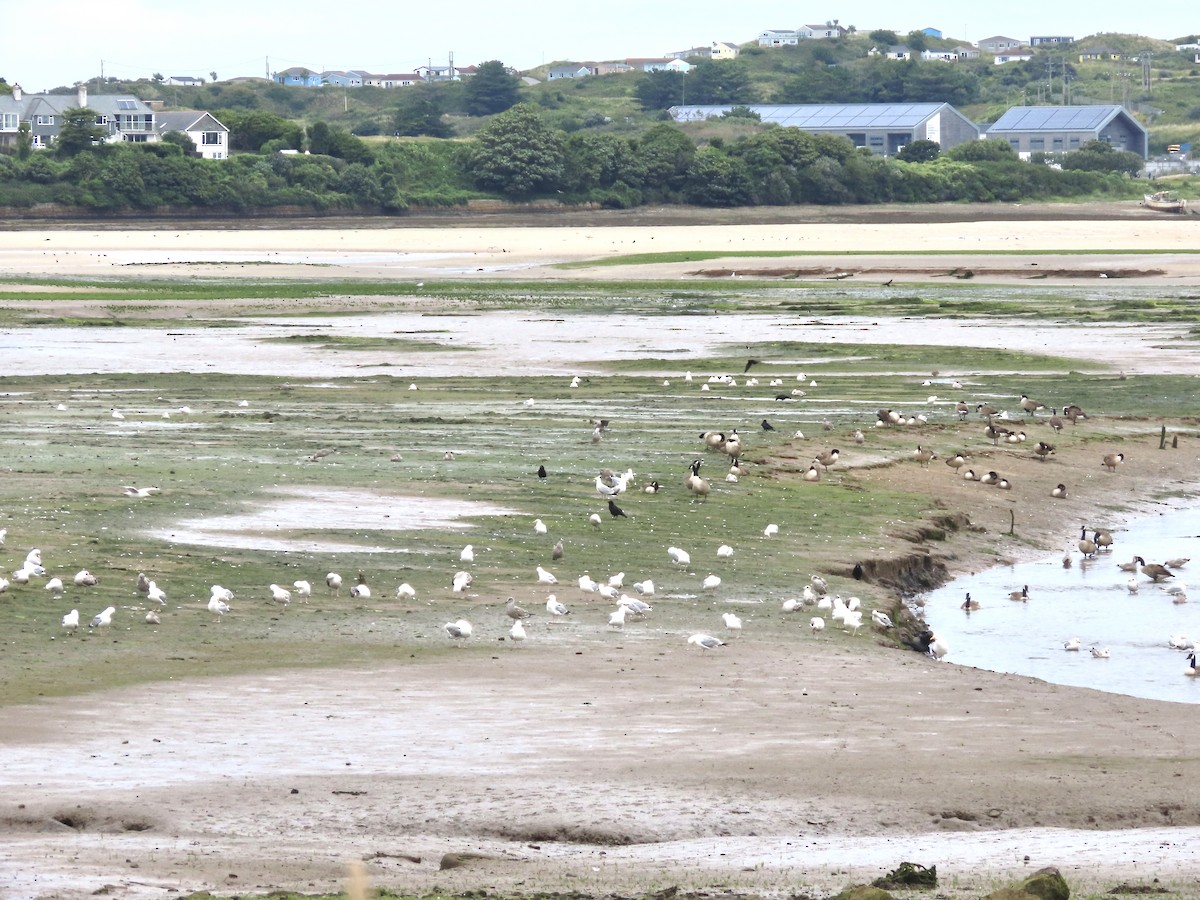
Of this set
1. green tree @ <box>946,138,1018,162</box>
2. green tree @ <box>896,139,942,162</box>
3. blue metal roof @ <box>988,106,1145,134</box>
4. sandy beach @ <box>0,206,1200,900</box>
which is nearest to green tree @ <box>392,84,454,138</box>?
green tree @ <box>896,139,942,162</box>

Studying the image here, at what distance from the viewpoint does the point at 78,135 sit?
13262 cm

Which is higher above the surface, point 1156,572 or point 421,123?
point 421,123

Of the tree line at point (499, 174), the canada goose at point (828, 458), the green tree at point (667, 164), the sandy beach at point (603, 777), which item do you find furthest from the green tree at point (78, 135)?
the sandy beach at point (603, 777)

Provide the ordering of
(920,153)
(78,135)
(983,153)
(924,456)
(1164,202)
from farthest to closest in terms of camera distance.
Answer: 1. (920,153)
2. (983,153)
3. (1164,202)
4. (78,135)
5. (924,456)

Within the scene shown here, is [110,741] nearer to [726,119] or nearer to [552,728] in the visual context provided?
[552,728]

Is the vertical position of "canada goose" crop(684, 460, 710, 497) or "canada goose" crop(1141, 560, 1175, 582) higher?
"canada goose" crop(684, 460, 710, 497)

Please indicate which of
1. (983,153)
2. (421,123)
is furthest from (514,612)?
(421,123)

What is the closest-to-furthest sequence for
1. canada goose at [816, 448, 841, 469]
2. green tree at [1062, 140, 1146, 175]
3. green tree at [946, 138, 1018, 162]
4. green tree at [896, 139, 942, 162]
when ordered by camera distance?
canada goose at [816, 448, 841, 469] → green tree at [946, 138, 1018, 162] → green tree at [896, 139, 942, 162] → green tree at [1062, 140, 1146, 175]

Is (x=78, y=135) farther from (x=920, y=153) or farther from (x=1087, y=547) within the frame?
(x=1087, y=547)

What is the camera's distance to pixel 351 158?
456 feet

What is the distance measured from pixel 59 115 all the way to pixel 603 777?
503 feet

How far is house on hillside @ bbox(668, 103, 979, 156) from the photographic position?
592 ft

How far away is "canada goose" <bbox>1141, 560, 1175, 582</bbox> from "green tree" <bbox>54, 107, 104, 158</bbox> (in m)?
120

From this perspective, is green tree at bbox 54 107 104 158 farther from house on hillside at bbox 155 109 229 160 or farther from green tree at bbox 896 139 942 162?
green tree at bbox 896 139 942 162
